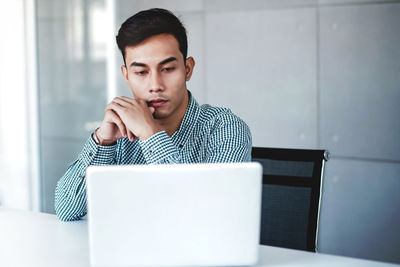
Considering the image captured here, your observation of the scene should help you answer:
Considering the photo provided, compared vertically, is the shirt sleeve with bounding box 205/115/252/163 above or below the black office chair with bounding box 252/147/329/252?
above

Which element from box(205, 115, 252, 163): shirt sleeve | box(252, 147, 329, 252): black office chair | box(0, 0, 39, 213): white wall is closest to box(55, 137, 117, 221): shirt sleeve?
box(205, 115, 252, 163): shirt sleeve

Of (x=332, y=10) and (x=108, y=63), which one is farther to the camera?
(x=108, y=63)

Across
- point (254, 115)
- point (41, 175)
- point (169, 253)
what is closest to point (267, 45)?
point (254, 115)

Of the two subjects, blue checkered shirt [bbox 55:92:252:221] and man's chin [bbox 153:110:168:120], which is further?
man's chin [bbox 153:110:168:120]

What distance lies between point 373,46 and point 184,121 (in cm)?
172

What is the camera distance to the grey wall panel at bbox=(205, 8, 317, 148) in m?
3.38

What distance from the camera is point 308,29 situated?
3342 mm

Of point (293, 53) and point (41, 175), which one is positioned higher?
point (293, 53)

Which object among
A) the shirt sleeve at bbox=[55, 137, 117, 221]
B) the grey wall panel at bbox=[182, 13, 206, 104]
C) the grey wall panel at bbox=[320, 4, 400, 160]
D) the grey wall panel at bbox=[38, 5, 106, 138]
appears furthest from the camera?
the grey wall panel at bbox=[38, 5, 106, 138]

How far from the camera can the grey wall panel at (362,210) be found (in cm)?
316

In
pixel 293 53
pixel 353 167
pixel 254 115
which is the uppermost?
pixel 293 53

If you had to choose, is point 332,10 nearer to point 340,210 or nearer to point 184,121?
point 340,210

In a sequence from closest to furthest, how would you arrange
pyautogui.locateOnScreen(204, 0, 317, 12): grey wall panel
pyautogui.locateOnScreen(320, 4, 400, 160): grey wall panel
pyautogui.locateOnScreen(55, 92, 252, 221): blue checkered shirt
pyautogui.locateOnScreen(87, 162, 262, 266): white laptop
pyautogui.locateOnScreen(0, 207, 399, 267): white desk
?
pyautogui.locateOnScreen(87, 162, 262, 266): white laptop < pyautogui.locateOnScreen(0, 207, 399, 267): white desk < pyautogui.locateOnScreen(55, 92, 252, 221): blue checkered shirt < pyautogui.locateOnScreen(320, 4, 400, 160): grey wall panel < pyautogui.locateOnScreen(204, 0, 317, 12): grey wall panel

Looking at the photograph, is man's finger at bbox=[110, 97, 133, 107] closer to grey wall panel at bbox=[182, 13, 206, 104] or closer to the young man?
the young man
